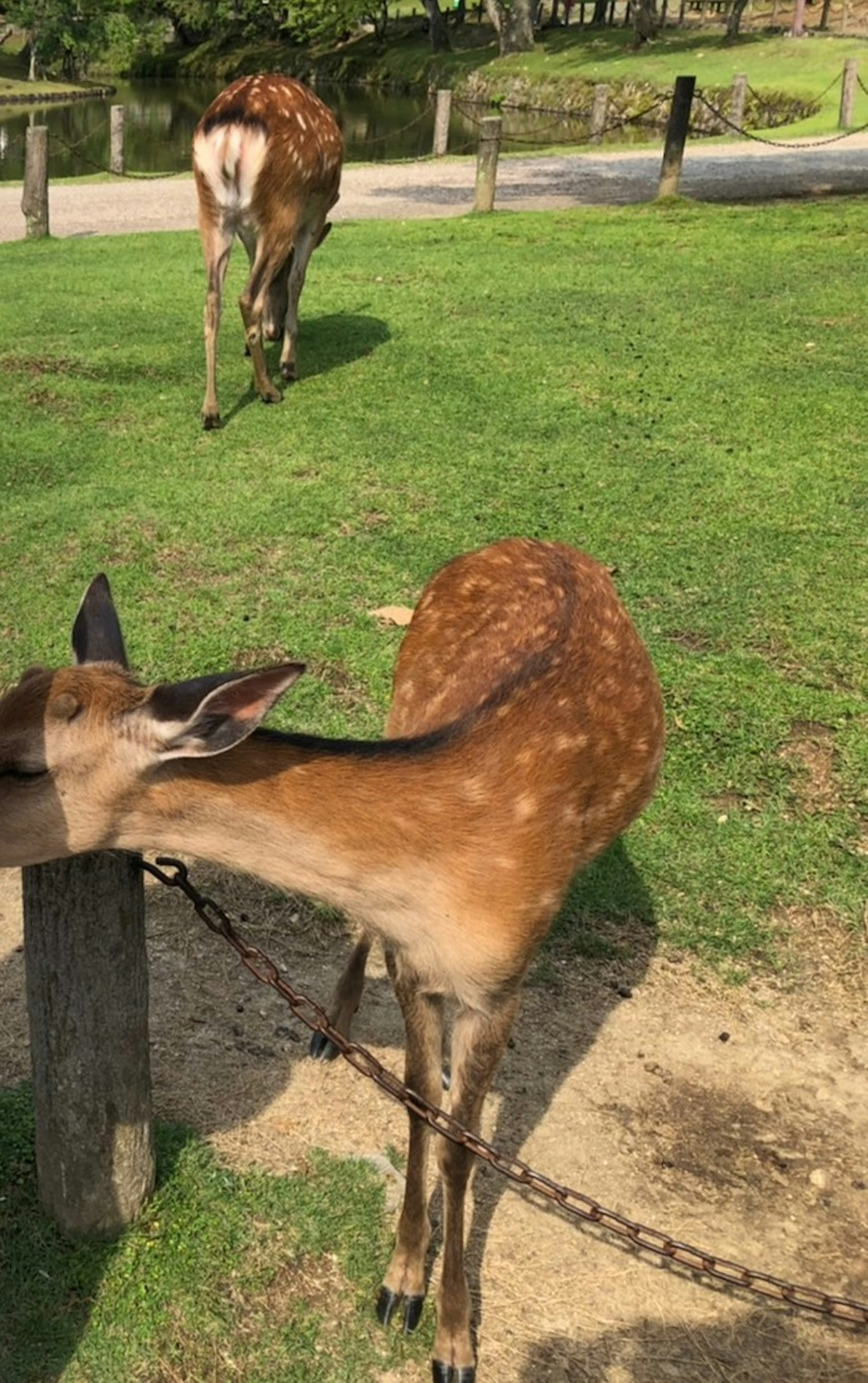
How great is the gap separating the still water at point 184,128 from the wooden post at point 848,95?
173 inches

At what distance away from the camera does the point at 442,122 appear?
20734 mm

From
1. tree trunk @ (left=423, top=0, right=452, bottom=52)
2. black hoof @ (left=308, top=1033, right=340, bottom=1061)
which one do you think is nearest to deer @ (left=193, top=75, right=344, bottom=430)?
black hoof @ (left=308, top=1033, right=340, bottom=1061)

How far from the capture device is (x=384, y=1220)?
10.7ft

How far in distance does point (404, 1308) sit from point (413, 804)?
48.5 inches

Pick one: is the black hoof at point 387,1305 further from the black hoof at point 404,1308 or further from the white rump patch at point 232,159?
the white rump patch at point 232,159

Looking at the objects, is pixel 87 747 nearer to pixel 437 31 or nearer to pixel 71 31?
pixel 437 31

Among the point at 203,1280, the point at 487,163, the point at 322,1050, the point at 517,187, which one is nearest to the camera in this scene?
the point at 203,1280

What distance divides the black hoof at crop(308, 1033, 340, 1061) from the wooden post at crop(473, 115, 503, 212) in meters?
12.4

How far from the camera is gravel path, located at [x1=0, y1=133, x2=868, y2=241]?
51.5 feet

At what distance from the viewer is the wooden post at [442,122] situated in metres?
20.3

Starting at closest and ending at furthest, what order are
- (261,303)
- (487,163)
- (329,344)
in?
(261,303)
(329,344)
(487,163)

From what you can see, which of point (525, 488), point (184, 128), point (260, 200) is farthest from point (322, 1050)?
point (184, 128)

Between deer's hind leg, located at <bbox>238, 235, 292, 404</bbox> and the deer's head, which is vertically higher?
the deer's head

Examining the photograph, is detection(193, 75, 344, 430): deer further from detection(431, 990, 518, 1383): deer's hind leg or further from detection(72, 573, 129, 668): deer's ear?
detection(431, 990, 518, 1383): deer's hind leg
